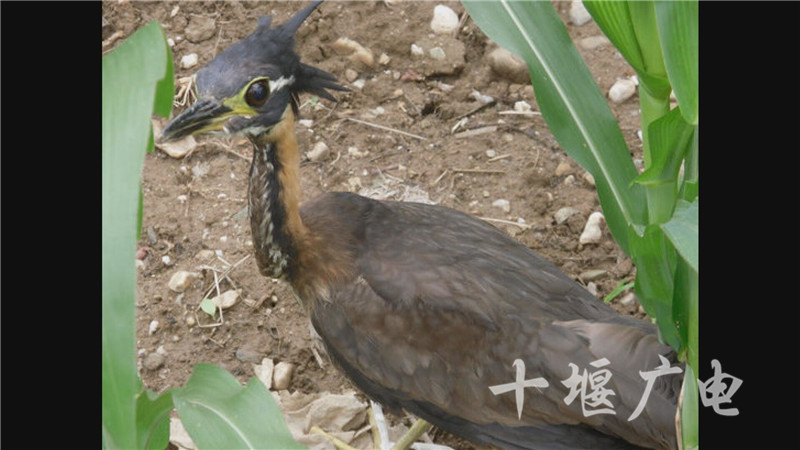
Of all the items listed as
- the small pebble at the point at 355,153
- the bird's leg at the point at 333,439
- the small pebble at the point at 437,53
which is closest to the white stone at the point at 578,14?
Result: the small pebble at the point at 437,53

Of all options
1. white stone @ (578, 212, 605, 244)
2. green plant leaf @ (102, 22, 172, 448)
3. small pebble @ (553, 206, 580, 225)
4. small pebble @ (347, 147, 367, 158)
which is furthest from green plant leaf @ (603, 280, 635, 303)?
green plant leaf @ (102, 22, 172, 448)

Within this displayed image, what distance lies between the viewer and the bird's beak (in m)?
2.54

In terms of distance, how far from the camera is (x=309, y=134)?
4.07 meters

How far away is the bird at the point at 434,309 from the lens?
2.57 meters

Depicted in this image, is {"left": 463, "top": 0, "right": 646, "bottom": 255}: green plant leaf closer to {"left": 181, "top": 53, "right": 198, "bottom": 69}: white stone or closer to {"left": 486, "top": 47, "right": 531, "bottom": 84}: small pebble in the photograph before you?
{"left": 486, "top": 47, "right": 531, "bottom": 84}: small pebble

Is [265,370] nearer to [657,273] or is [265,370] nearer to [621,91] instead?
[657,273]

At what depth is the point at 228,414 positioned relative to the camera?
7.18 feet

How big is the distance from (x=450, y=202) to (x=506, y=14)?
4.83ft

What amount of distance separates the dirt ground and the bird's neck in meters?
0.61

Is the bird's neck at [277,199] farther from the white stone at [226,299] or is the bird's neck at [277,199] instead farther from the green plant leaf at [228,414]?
the green plant leaf at [228,414]

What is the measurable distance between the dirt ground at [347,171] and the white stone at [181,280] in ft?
0.09

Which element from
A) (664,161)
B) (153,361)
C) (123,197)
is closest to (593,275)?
(664,161)

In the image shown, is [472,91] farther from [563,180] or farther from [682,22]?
[682,22]

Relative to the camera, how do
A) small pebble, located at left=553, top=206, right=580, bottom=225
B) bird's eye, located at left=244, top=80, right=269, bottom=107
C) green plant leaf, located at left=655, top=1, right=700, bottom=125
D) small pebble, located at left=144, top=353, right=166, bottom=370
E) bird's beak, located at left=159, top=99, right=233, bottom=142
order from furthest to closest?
small pebble, located at left=553, top=206, right=580, bottom=225
small pebble, located at left=144, top=353, right=166, bottom=370
bird's eye, located at left=244, top=80, right=269, bottom=107
bird's beak, located at left=159, top=99, right=233, bottom=142
green plant leaf, located at left=655, top=1, right=700, bottom=125
